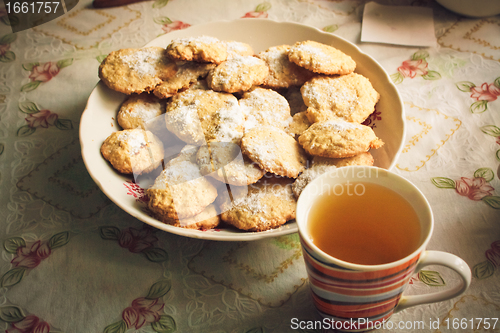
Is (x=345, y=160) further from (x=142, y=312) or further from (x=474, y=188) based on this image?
(x=142, y=312)

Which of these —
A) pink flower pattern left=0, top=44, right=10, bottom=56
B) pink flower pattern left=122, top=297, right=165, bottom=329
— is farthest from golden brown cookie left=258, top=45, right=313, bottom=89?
pink flower pattern left=0, top=44, right=10, bottom=56

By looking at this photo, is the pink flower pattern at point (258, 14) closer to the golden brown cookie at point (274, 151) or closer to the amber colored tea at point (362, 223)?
the golden brown cookie at point (274, 151)

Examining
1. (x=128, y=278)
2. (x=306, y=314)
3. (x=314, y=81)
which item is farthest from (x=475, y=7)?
(x=128, y=278)

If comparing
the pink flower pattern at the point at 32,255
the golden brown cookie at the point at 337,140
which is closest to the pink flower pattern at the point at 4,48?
the pink flower pattern at the point at 32,255

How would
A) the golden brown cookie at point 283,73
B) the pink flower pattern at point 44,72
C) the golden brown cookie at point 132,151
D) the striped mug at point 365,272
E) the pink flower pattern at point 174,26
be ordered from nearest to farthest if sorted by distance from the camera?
the striped mug at point 365,272 < the golden brown cookie at point 132,151 < the golden brown cookie at point 283,73 < the pink flower pattern at point 44,72 < the pink flower pattern at point 174,26

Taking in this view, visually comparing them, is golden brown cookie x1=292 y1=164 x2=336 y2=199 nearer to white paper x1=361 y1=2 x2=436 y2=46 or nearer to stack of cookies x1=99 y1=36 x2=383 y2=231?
stack of cookies x1=99 y1=36 x2=383 y2=231

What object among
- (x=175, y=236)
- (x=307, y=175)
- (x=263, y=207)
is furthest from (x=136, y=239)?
(x=307, y=175)
